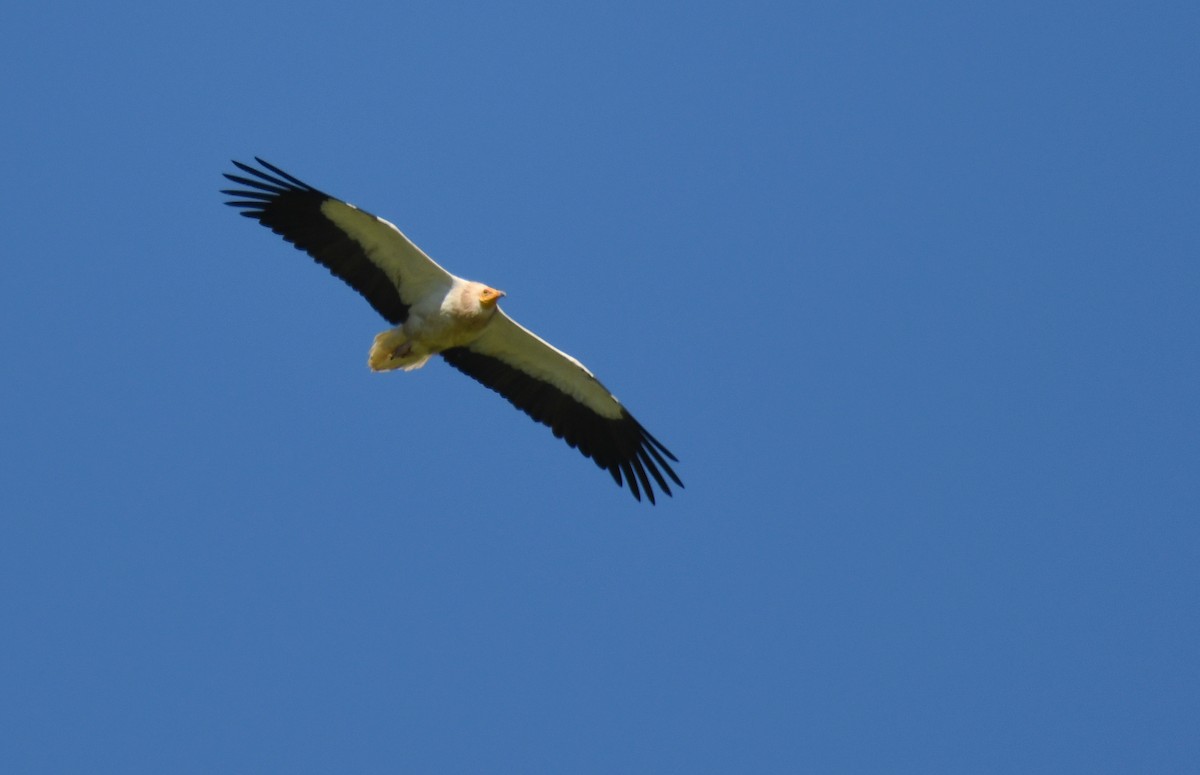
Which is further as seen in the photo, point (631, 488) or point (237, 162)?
point (631, 488)

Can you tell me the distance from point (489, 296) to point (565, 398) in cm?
166

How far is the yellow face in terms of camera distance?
50.1ft

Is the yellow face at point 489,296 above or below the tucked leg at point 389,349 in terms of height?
above

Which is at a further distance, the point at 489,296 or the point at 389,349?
the point at 389,349

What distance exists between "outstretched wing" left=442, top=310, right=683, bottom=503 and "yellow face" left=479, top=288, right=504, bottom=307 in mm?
586

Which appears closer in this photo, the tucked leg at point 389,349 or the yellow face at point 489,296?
the yellow face at point 489,296

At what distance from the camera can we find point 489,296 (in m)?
15.3

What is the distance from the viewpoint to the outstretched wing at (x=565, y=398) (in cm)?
1611

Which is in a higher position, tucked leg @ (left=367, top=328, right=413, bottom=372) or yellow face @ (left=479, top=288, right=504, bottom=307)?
yellow face @ (left=479, top=288, right=504, bottom=307)

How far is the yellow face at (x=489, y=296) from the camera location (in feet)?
50.1

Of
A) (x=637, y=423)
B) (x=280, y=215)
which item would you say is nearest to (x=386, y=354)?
(x=280, y=215)

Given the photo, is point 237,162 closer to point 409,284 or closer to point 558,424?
point 409,284

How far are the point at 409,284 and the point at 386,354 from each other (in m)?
0.69

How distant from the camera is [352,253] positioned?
51.4 ft
